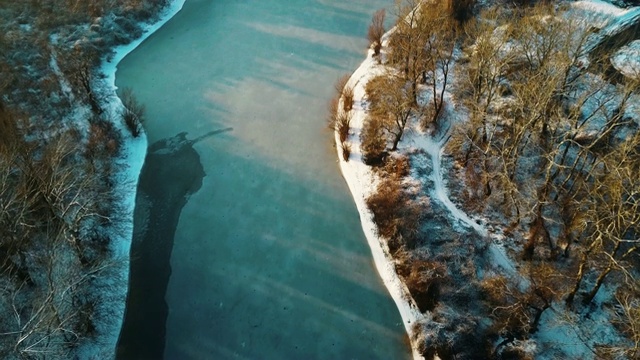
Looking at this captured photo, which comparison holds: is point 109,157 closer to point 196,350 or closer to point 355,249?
point 196,350

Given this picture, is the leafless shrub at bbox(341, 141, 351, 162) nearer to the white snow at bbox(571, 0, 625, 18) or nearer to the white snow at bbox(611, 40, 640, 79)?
the white snow at bbox(611, 40, 640, 79)

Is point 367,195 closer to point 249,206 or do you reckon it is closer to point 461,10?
point 249,206

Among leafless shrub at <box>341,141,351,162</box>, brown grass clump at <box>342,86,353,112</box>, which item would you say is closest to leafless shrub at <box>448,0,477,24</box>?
brown grass clump at <box>342,86,353,112</box>

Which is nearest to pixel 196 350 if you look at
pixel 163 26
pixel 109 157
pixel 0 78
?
pixel 109 157

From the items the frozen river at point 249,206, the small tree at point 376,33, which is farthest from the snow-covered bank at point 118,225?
the small tree at point 376,33

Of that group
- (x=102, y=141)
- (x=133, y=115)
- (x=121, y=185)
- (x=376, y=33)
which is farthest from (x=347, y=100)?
(x=102, y=141)

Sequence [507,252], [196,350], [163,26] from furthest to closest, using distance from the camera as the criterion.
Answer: [163,26] → [507,252] → [196,350]

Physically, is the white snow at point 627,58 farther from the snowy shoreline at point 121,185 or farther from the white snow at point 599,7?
the snowy shoreline at point 121,185
